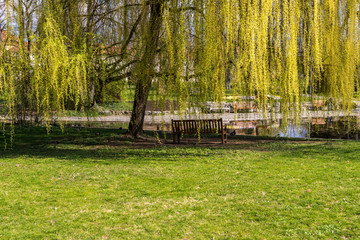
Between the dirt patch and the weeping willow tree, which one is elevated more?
the weeping willow tree

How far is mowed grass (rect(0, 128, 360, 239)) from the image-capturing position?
4.33 metres

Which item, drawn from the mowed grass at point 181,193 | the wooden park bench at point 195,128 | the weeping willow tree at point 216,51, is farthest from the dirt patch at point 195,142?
the weeping willow tree at point 216,51

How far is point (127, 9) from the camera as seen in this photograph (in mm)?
7992

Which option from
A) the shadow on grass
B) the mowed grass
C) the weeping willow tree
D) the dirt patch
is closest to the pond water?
the dirt patch

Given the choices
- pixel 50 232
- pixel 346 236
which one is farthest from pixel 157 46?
pixel 346 236

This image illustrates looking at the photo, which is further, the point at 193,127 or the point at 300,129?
the point at 300,129

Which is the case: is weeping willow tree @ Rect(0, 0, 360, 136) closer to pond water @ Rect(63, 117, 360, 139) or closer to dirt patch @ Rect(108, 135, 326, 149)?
dirt patch @ Rect(108, 135, 326, 149)

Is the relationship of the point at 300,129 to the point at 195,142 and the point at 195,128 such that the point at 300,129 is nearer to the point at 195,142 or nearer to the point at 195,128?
the point at 195,142

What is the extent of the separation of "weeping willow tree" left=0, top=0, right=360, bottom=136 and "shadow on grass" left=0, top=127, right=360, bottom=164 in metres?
2.07

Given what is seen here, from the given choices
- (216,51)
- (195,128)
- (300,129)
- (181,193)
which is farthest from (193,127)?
(300,129)

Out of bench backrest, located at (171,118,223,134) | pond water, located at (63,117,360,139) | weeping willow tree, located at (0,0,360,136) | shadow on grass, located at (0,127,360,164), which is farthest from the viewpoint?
pond water, located at (63,117,360,139)

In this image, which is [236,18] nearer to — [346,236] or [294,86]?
[294,86]

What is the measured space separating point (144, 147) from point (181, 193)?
4.93m

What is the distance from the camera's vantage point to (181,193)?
586 cm
